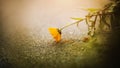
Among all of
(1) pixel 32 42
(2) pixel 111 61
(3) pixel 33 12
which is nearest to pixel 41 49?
(1) pixel 32 42

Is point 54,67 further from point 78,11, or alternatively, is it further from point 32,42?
point 78,11

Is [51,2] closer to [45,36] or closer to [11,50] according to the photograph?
[45,36]

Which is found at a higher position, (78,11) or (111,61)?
(78,11)

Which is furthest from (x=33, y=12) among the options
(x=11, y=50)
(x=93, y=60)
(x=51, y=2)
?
(x=93, y=60)

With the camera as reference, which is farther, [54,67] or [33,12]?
[33,12]

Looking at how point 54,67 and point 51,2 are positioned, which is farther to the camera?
point 51,2

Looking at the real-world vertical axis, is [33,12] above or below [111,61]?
above

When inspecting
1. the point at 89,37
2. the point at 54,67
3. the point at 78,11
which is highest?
the point at 78,11
